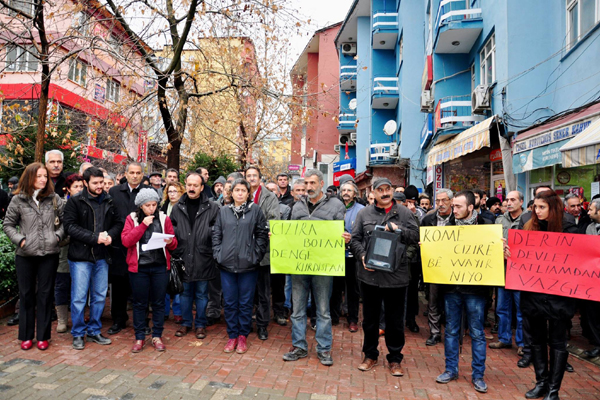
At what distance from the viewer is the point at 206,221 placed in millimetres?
5770

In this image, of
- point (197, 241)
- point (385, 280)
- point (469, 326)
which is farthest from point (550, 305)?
point (197, 241)

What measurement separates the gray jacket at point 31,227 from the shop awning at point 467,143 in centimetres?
983

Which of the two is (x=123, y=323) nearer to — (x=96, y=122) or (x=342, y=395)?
(x=342, y=395)

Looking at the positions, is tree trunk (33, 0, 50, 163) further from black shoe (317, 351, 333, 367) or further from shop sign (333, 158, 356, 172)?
shop sign (333, 158, 356, 172)

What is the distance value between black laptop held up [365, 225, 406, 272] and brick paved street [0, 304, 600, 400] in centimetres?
126

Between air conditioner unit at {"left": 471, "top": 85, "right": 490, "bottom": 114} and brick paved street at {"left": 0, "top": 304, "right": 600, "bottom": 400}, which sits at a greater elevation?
air conditioner unit at {"left": 471, "top": 85, "right": 490, "bottom": 114}

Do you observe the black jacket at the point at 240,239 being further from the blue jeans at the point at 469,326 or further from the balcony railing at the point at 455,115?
the balcony railing at the point at 455,115

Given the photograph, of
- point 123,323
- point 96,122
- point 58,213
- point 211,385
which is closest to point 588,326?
point 211,385

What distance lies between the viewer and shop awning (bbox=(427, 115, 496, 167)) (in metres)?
11.0

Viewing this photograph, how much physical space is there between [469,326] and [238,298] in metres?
2.73

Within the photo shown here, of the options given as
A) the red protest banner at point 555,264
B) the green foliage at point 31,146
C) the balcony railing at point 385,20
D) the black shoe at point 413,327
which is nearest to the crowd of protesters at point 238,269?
the red protest banner at point 555,264

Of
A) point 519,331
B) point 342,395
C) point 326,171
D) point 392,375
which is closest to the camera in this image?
point 342,395

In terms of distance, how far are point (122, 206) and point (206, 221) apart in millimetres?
1408

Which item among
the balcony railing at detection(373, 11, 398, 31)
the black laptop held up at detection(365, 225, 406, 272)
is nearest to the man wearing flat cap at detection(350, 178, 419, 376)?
the black laptop held up at detection(365, 225, 406, 272)
